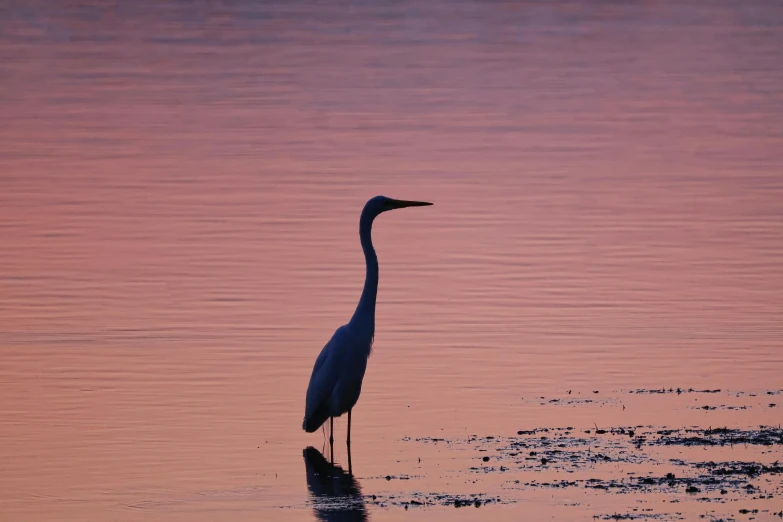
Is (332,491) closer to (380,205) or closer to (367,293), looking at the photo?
(367,293)

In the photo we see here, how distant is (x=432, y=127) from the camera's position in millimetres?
32562

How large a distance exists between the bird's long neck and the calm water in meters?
0.68

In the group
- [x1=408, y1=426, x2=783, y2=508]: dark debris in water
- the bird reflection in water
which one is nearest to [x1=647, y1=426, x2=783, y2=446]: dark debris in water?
[x1=408, y1=426, x2=783, y2=508]: dark debris in water

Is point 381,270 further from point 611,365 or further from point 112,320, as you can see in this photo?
point 611,365

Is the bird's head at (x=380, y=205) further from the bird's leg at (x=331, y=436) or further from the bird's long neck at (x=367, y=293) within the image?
the bird's leg at (x=331, y=436)

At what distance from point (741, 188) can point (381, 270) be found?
21.8 feet

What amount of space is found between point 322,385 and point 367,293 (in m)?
0.88

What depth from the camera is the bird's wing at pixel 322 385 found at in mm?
12641

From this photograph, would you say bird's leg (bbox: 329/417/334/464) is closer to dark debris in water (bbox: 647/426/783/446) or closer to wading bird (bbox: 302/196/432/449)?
wading bird (bbox: 302/196/432/449)

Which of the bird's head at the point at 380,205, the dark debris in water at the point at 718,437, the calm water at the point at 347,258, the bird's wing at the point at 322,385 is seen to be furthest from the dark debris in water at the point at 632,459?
the bird's head at the point at 380,205

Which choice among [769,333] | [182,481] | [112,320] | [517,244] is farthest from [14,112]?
[182,481]

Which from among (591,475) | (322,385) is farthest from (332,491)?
(322,385)

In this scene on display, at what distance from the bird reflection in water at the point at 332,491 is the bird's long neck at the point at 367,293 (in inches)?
43.0

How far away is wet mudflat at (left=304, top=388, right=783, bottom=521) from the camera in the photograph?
10359 mm
